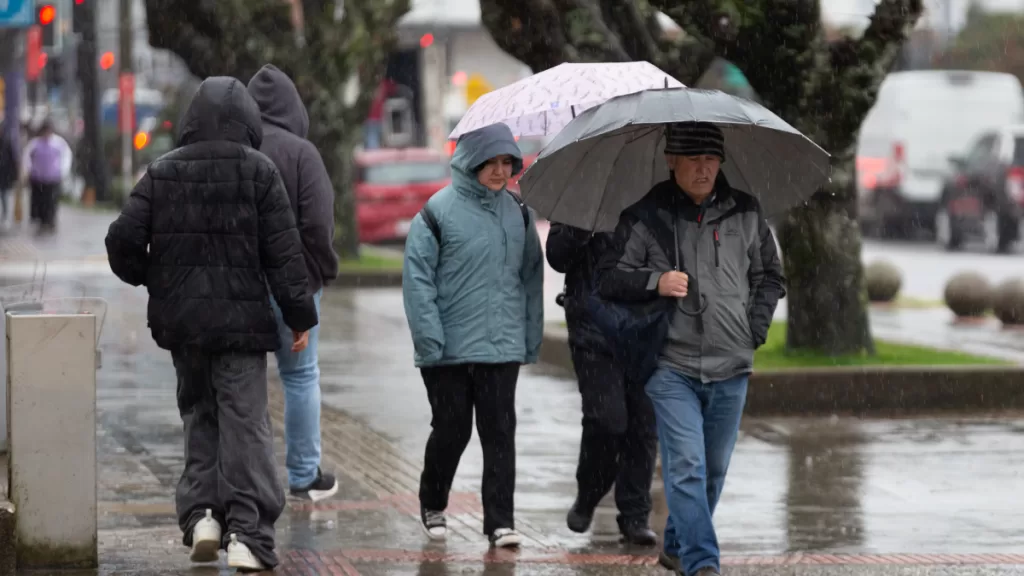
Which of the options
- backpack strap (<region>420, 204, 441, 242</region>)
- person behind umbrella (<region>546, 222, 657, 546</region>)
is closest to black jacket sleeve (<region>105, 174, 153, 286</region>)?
backpack strap (<region>420, 204, 441, 242</region>)

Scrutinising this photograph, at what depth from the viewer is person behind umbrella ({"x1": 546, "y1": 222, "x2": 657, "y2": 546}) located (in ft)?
24.6

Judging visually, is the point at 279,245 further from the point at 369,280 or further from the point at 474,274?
the point at 369,280

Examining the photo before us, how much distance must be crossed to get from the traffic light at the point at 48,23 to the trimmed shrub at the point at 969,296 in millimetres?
18640

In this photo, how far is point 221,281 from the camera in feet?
22.7

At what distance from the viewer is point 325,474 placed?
8781 mm

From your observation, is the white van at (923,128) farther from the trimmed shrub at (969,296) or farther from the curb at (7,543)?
the curb at (7,543)

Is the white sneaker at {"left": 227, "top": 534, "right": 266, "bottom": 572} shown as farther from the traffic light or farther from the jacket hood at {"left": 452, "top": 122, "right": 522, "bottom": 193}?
the traffic light

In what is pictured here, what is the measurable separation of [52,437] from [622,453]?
91.5 inches

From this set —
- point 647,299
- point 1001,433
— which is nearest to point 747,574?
point 647,299

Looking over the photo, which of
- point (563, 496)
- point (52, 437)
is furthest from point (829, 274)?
point (52, 437)

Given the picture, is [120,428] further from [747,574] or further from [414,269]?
[747,574]

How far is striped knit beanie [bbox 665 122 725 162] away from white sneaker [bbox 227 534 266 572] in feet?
6.84

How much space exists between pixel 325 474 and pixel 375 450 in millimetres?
1459

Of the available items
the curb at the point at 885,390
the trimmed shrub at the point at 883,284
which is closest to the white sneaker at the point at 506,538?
the curb at the point at 885,390
